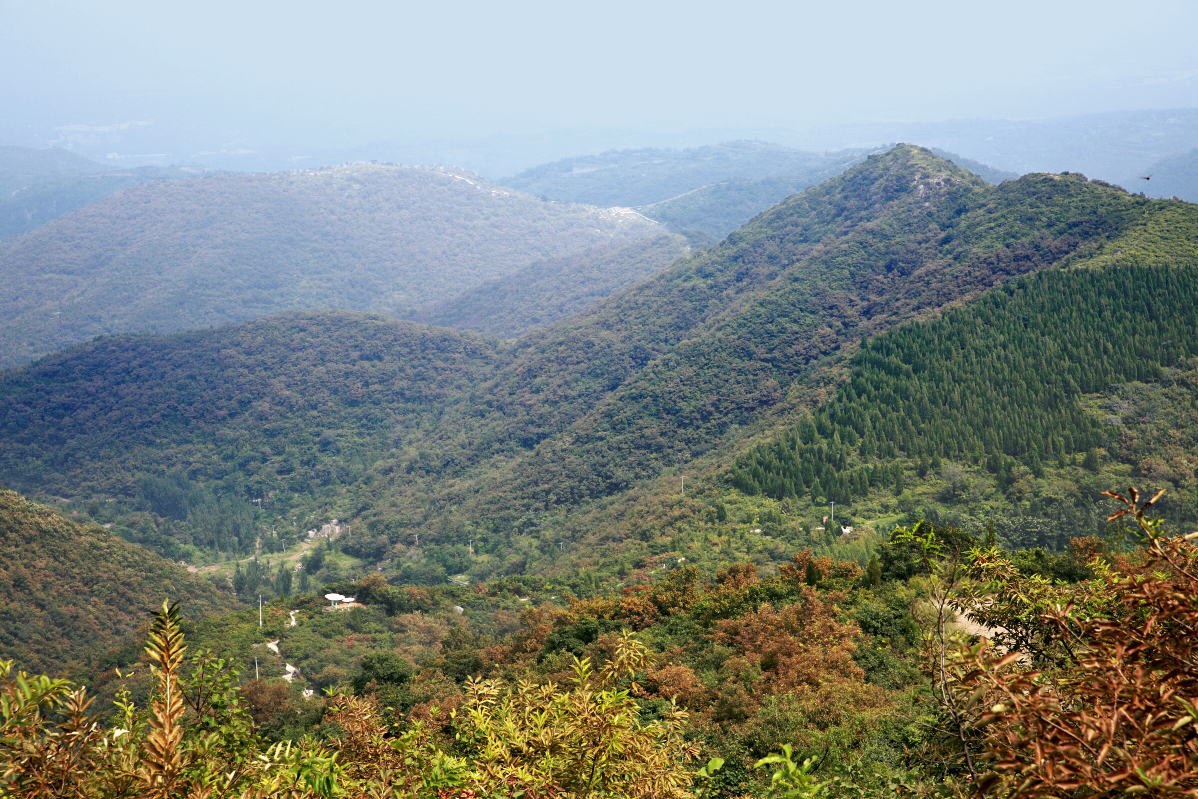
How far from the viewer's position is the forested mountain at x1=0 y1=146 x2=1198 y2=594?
139 ft

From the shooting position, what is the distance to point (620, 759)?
4996mm

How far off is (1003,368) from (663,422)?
32342mm

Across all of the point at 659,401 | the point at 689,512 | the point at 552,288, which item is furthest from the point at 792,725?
the point at 552,288

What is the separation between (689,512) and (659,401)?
28.2 meters

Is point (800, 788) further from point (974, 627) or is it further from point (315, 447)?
point (315, 447)

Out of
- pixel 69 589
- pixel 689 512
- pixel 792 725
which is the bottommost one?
pixel 69 589

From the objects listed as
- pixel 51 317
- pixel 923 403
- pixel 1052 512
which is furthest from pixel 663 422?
pixel 51 317

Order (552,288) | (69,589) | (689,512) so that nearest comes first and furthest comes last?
(689,512) → (69,589) → (552,288)

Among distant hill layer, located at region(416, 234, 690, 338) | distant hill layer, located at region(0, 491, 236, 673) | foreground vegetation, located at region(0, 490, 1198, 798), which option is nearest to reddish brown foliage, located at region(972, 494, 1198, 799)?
foreground vegetation, located at region(0, 490, 1198, 798)

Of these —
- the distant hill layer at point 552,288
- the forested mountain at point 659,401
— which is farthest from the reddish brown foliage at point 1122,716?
the distant hill layer at point 552,288

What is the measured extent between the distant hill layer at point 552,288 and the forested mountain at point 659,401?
39.3 metres

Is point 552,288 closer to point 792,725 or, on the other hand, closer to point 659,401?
point 659,401

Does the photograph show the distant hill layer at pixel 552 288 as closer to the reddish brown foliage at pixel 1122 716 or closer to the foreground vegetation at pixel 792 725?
the foreground vegetation at pixel 792 725

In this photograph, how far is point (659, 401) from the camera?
243ft
